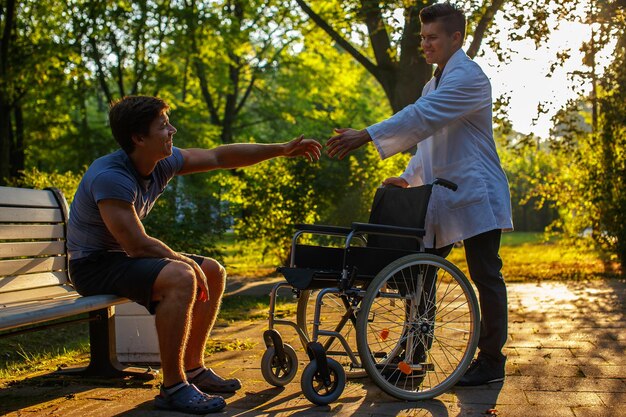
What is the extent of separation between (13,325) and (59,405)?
0.69m

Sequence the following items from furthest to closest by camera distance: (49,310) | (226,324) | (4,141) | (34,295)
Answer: (4,141), (226,324), (34,295), (49,310)

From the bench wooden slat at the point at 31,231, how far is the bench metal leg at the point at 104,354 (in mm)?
614

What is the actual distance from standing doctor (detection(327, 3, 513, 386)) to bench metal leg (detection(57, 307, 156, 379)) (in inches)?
74.7

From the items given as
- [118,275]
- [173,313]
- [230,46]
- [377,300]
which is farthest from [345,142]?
[230,46]

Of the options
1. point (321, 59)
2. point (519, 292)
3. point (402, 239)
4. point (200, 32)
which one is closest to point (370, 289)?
point (402, 239)

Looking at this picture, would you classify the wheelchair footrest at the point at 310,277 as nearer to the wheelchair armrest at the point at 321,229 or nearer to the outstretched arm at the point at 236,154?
the wheelchair armrest at the point at 321,229

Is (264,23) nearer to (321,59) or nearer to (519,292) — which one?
(321,59)

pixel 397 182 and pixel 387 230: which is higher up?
pixel 397 182

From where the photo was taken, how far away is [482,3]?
11320 mm

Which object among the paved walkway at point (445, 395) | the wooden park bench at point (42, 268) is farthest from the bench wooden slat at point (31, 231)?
the paved walkway at point (445, 395)

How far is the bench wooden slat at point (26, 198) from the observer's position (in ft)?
16.5

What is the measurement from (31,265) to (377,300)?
6.87 feet

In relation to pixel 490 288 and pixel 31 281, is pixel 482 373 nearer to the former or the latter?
pixel 490 288

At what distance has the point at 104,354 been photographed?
5.00 metres
